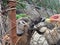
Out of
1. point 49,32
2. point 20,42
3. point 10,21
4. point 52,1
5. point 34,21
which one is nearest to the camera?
point 10,21

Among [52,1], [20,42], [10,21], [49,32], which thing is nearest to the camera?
[10,21]

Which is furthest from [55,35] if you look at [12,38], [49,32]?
[12,38]

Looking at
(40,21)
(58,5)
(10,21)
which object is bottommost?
(58,5)

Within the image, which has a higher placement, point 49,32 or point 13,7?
point 13,7

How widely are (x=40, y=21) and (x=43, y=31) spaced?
0.51 ft

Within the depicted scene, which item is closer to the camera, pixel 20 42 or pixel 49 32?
pixel 20 42

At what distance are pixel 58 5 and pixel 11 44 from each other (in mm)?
2012

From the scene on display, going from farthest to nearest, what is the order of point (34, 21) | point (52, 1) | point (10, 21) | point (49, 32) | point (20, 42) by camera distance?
→ point (52, 1) < point (49, 32) < point (34, 21) < point (20, 42) < point (10, 21)

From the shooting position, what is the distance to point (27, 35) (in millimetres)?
2148

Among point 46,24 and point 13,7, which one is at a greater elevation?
point 13,7

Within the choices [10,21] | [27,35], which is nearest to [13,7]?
[10,21]

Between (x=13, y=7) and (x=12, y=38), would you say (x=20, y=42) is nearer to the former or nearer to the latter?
(x=12, y=38)

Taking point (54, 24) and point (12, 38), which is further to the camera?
point (54, 24)

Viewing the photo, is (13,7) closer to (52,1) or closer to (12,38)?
(12,38)
